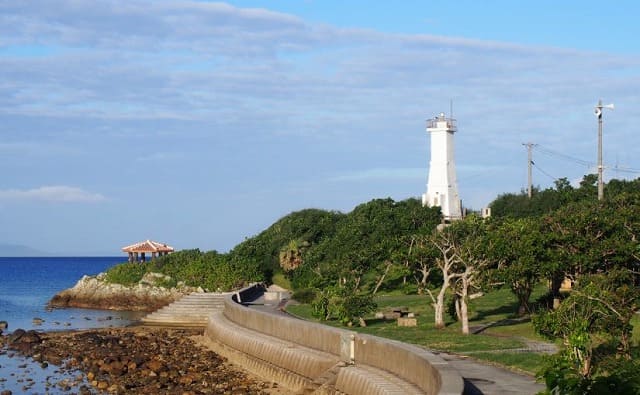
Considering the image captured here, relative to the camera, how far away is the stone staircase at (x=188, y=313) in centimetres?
5938

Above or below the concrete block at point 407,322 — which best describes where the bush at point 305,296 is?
below

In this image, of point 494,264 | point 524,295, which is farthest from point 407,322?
point 524,295

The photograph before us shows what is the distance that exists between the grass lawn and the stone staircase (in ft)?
25.6

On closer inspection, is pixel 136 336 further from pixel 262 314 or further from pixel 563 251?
pixel 563 251

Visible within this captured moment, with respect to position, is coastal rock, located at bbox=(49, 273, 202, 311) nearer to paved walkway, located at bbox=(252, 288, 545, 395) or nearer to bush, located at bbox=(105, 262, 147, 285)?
bush, located at bbox=(105, 262, 147, 285)

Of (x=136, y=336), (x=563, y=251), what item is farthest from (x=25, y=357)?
(x=563, y=251)

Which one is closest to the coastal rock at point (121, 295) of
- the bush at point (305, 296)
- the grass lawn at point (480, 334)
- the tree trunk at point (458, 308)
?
the bush at point (305, 296)

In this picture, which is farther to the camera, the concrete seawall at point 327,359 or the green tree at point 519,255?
the green tree at point 519,255

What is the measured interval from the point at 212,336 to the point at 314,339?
52.1 ft

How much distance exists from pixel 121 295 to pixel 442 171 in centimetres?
2835

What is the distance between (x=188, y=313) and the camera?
6066cm

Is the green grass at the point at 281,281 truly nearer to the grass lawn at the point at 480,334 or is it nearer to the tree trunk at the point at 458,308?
the grass lawn at the point at 480,334

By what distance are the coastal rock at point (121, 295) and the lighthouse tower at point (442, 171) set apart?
21838 mm

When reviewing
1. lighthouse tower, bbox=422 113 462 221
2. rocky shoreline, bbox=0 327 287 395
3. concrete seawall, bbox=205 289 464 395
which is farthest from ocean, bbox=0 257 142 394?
lighthouse tower, bbox=422 113 462 221
